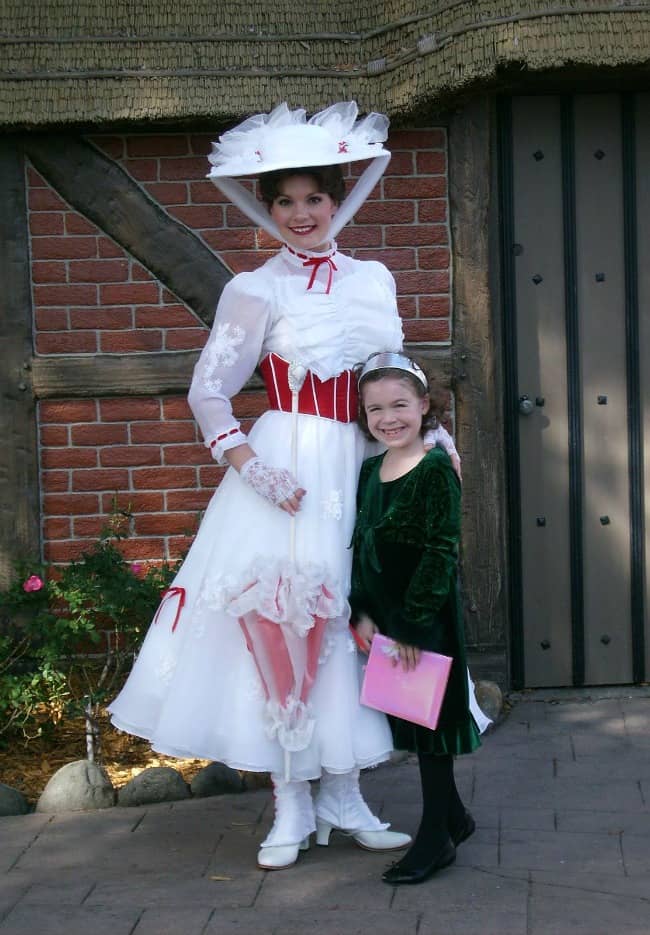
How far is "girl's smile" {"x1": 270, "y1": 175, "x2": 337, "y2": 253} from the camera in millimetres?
3635

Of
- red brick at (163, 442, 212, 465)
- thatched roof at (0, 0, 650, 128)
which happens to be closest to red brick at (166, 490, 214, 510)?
red brick at (163, 442, 212, 465)

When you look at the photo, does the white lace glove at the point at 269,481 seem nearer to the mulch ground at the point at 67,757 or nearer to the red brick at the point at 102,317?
the mulch ground at the point at 67,757

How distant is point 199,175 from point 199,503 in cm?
123

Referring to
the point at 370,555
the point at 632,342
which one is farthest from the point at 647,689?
the point at 370,555

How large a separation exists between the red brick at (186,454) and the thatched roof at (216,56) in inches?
47.3

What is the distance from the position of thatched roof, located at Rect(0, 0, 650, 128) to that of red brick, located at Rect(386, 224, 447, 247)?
0.44 metres

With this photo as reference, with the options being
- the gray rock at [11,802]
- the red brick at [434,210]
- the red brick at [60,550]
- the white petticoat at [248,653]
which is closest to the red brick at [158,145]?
the red brick at [434,210]

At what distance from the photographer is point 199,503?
5.12 meters

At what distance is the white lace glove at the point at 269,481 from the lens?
3514 millimetres

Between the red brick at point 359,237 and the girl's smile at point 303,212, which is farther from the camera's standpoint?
the red brick at point 359,237

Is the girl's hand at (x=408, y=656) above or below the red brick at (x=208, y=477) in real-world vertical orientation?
below

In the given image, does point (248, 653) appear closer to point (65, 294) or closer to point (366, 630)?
point (366, 630)

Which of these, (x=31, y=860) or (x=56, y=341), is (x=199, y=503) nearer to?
(x=56, y=341)

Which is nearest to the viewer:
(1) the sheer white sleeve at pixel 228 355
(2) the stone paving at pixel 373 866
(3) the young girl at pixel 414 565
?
(2) the stone paving at pixel 373 866
